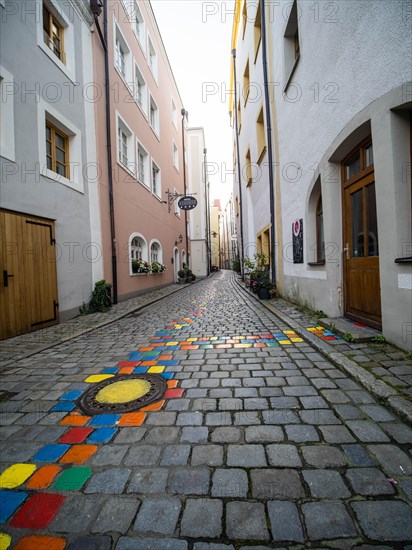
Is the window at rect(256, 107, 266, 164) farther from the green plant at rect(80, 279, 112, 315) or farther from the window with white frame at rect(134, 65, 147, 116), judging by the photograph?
the green plant at rect(80, 279, 112, 315)

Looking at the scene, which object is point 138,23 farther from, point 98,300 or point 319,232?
point 319,232

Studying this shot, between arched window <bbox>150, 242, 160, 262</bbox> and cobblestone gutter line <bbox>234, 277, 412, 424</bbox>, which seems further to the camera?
arched window <bbox>150, 242, 160, 262</bbox>

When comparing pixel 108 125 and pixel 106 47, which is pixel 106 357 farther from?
pixel 106 47

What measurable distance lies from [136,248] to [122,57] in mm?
7742

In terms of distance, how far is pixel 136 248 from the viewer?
11594 mm

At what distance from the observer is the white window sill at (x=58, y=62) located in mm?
5908

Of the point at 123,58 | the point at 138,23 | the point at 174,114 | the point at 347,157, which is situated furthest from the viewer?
the point at 174,114

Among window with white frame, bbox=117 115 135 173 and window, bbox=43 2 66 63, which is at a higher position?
window, bbox=43 2 66 63

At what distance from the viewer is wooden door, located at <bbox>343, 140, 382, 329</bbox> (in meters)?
3.86

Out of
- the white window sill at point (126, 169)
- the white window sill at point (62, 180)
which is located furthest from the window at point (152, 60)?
the white window sill at point (62, 180)

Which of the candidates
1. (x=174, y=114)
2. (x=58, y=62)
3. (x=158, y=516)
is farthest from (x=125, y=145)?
(x=158, y=516)

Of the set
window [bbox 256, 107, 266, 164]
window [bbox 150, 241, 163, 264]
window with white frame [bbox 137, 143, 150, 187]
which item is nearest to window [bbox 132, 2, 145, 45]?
window with white frame [bbox 137, 143, 150, 187]

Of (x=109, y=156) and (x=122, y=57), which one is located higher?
(x=122, y=57)

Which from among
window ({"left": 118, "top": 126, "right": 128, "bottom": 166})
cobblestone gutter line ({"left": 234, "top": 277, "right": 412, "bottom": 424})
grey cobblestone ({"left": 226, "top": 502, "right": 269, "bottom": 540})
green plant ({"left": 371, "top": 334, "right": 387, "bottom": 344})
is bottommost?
grey cobblestone ({"left": 226, "top": 502, "right": 269, "bottom": 540})
